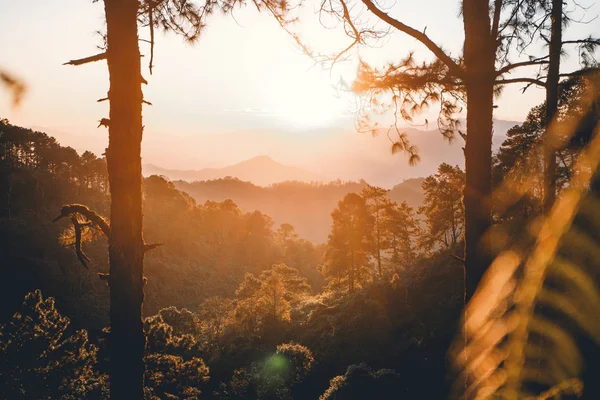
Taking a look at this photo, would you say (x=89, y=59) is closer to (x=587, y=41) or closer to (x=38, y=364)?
(x=587, y=41)

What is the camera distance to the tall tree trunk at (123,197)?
419cm

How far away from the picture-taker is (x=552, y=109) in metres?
8.14

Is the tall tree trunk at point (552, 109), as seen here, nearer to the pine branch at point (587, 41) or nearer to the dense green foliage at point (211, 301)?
the pine branch at point (587, 41)

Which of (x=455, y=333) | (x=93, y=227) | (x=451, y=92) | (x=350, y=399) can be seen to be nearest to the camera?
(x=93, y=227)

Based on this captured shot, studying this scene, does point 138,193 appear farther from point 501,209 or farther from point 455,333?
point 501,209

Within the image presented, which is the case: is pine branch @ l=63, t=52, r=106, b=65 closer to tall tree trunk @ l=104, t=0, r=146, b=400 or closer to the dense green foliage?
tall tree trunk @ l=104, t=0, r=146, b=400

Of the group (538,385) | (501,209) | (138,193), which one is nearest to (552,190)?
(538,385)

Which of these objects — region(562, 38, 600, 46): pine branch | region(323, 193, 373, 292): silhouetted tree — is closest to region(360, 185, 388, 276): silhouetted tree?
region(323, 193, 373, 292): silhouetted tree

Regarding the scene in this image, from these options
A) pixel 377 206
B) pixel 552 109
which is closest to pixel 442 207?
pixel 377 206

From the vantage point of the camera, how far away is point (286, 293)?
39344 millimetres

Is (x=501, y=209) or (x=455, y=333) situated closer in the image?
(x=455, y=333)

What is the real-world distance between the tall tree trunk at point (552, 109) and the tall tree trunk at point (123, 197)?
→ 28.1 ft

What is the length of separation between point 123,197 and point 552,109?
29.9 feet

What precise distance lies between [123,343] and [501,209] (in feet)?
98.5
